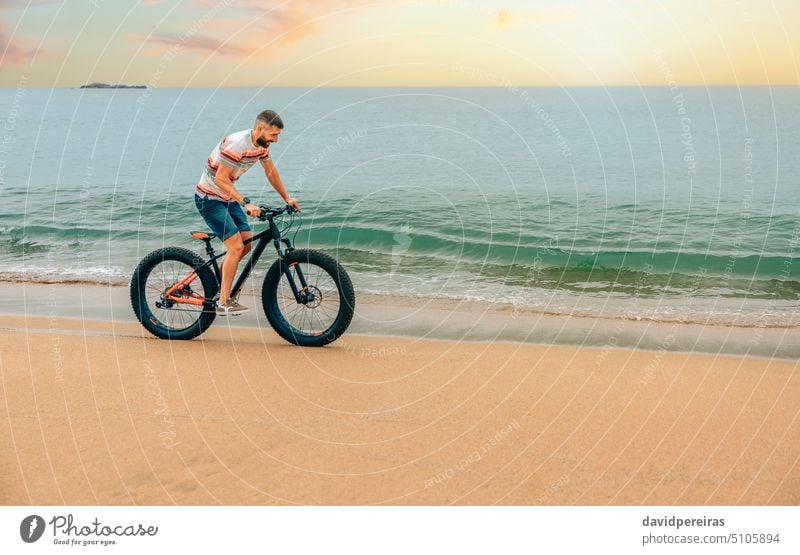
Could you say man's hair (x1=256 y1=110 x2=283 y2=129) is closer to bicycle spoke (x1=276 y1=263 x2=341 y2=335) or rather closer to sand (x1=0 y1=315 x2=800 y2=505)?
bicycle spoke (x1=276 y1=263 x2=341 y2=335)

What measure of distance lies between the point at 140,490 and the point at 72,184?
26626 mm

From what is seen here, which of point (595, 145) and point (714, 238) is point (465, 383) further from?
point (595, 145)

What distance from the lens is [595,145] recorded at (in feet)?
141

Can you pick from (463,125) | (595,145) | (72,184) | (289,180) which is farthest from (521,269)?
(463,125)

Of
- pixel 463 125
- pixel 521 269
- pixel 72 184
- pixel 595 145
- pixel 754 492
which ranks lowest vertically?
pixel 754 492

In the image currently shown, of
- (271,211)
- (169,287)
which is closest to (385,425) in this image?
(271,211)

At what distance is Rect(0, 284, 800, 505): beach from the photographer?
541cm

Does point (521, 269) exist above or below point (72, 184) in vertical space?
below

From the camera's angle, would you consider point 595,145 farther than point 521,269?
Yes

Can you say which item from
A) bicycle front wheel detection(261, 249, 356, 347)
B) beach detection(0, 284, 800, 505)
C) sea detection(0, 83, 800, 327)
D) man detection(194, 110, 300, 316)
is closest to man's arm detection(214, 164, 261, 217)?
man detection(194, 110, 300, 316)

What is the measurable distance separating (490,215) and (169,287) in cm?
1419

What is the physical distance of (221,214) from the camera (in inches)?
342

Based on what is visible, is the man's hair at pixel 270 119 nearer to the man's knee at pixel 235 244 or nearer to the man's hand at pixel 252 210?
the man's hand at pixel 252 210

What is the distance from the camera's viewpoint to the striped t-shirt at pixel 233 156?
8.27m
